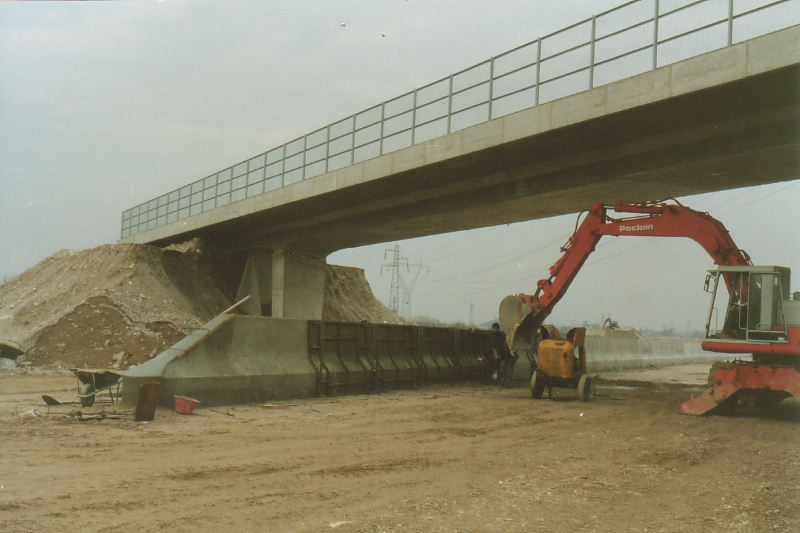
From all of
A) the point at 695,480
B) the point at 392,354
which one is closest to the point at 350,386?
the point at 392,354

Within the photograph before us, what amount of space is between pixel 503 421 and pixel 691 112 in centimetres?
793

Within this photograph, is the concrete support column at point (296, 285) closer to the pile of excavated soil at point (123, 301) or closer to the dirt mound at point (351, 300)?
the dirt mound at point (351, 300)

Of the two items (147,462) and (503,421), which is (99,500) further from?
(503,421)

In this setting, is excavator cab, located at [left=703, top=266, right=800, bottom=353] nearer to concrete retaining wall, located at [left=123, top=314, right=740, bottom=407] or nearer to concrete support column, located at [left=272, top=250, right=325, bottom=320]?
concrete retaining wall, located at [left=123, top=314, right=740, bottom=407]

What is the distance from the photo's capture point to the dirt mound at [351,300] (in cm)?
3969

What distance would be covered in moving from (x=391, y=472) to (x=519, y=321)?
1079cm

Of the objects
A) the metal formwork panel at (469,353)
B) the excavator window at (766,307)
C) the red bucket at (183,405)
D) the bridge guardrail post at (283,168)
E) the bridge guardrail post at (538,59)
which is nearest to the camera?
the red bucket at (183,405)

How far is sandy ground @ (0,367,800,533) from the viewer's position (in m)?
5.58

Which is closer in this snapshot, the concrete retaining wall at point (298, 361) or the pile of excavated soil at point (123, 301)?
the concrete retaining wall at point (298, 361)

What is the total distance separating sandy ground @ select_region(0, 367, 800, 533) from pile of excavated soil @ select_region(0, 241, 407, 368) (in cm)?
1055

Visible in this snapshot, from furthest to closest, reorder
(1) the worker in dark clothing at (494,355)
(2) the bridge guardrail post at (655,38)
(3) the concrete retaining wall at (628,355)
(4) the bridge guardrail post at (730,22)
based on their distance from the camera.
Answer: (3) the concrete retaining wall at (628,355) < (1) the worker in dark clothing at (494,355) < (2) the bridge guardrail post at (655,38) < (4) the bridge guardrail post at (730,22)

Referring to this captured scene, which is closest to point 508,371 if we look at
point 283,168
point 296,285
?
point 283,168

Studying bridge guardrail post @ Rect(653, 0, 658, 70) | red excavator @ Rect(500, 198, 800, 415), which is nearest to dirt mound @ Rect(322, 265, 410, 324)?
red excavator @ Rect(500, 198, 800, 415)

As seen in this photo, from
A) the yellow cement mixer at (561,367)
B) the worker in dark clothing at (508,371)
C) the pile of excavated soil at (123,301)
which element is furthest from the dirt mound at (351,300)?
the yellow cement mixer at (561,367)
